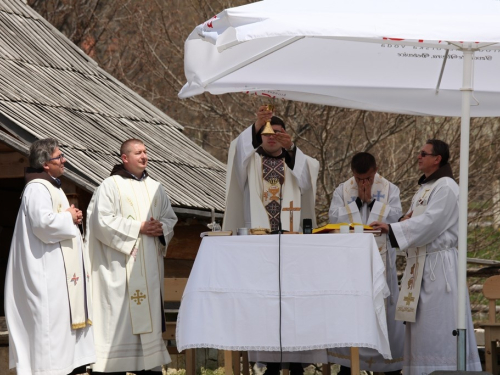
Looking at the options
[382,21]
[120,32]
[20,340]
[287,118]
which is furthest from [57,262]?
[120,32]

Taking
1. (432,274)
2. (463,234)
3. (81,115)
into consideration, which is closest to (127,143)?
(432,274)

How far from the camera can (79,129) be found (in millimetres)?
11031

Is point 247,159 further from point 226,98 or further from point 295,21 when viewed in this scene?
point 226,98

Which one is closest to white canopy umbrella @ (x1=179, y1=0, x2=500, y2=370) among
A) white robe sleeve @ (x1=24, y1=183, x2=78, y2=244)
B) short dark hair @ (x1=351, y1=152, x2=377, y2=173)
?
short dark hair @ (x1=351, y1=152, x2=377, y2=173)

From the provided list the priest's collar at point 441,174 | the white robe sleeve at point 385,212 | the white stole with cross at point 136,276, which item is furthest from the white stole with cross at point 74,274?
the priest's collar at point 441,174

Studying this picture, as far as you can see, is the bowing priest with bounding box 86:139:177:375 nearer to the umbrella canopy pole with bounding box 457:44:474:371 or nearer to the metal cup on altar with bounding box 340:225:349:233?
the metal cup on altar with bounding box 340:225:349:233

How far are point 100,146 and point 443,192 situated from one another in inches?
169

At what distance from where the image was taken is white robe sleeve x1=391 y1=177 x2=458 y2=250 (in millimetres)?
7613

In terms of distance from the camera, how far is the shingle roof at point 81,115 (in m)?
10.1

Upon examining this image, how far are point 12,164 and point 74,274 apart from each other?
247 centimetres

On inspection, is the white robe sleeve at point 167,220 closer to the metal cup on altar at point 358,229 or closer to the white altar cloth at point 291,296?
the white altar cloth at point 291,296

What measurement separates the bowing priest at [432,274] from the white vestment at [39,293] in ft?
7.76

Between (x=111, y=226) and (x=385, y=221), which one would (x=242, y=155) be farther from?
(x=385, y=221)

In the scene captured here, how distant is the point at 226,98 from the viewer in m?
15.5
